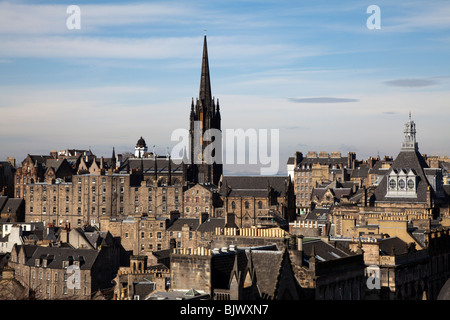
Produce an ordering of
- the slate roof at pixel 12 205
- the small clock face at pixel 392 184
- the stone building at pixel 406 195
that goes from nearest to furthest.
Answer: the stone building at pixel 406 195, the small clock face at pixel 392 184, the slate roof at pixel 12 205

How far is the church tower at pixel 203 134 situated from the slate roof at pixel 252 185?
11.4m

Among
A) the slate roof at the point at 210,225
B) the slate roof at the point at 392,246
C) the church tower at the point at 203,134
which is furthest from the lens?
the church tower at the point at 203,134

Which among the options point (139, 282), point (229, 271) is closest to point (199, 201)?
point (139, 282)

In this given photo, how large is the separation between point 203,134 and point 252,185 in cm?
2316

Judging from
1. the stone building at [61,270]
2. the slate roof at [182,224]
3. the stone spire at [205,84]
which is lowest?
the stone building at [61,270]

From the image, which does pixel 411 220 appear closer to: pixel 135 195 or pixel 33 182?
pixel 135 195

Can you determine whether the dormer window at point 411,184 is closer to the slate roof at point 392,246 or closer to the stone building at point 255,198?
the slate roof at point 392,246

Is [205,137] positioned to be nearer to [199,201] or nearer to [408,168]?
[199,201]

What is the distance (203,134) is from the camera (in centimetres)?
14775

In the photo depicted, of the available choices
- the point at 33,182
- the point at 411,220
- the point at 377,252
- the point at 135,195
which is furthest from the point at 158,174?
the point at 377,252

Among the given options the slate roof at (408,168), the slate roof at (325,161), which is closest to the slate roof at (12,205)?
the slate roof at (325,161)

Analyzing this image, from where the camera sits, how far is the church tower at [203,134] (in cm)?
14225

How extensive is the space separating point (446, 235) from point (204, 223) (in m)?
43.0
